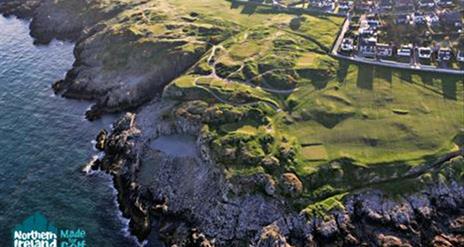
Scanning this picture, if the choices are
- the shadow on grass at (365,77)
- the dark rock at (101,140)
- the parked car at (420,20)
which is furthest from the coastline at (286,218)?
the parked car at (420,20)

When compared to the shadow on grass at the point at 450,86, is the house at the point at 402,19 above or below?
above

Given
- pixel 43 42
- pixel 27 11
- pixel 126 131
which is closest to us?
pixel 126 131

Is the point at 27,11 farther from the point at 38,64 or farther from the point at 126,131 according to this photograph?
the point at 126,131

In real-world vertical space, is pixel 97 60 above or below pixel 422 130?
below

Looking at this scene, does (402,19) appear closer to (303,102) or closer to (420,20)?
(420,20)

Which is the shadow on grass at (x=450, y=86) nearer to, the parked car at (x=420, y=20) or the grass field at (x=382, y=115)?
the grass field at (x=382, y=115)

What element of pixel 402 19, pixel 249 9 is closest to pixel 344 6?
pixel 402 19

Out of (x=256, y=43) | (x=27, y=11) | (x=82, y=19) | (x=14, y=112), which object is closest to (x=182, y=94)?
(x=256, y=43)

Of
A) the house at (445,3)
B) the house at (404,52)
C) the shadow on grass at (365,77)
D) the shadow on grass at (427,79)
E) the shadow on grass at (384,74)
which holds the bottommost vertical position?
the shadow on grass at (365,77)
